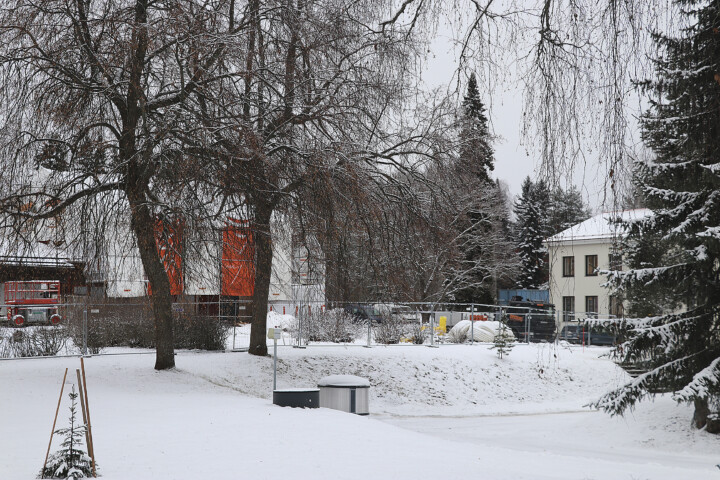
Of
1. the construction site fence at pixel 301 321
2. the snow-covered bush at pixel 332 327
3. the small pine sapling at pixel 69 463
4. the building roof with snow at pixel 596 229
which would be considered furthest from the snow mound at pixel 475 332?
the building roof with snow at pixel 596 229

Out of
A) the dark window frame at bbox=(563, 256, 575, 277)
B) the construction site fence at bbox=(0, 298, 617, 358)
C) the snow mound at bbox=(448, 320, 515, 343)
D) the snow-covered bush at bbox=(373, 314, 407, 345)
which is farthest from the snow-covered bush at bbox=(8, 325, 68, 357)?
the dark window frame at bbox=(563, 256, 575, 277)

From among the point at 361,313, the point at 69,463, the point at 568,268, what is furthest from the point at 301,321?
the point at 568,268

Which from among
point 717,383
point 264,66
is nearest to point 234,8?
point 264,66

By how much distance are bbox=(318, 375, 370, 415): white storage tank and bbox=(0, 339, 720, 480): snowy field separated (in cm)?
140

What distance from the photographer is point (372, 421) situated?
1317cm

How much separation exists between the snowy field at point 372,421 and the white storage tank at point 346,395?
1.40 meters

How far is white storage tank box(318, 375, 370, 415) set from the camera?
15.5 metres

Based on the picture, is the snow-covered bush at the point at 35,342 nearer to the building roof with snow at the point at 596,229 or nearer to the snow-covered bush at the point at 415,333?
the snow-covered bush at the point at 415,333

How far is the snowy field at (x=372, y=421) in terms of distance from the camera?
9070mm

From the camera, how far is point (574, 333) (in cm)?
3441

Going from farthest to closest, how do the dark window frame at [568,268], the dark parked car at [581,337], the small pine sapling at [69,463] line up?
the dark parked car at [581,337], the small pine sapling at [69,463], the dark window frame at [568,268]

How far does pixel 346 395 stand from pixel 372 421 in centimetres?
245

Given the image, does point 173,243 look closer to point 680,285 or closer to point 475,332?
point 680,285

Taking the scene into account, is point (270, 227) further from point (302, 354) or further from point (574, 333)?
point (574, 333)
